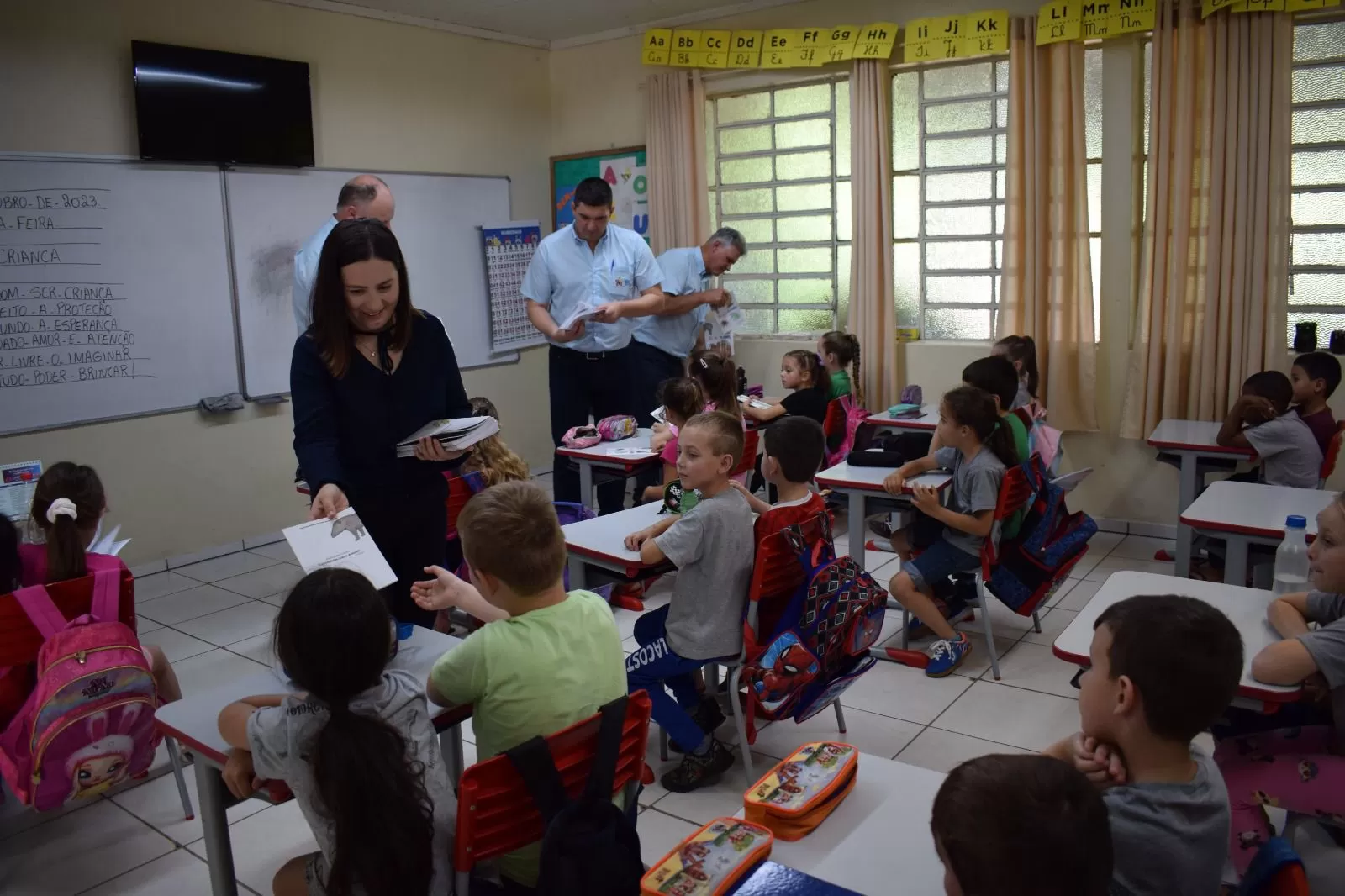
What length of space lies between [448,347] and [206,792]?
1201mm

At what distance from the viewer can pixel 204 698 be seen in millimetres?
1962

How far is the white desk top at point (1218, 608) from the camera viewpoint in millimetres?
→ 1875

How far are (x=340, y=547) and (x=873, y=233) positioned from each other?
453 cm

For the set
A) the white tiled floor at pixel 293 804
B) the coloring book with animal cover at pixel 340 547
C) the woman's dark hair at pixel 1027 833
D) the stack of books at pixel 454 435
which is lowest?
the white tiled floor at pixel 293 804

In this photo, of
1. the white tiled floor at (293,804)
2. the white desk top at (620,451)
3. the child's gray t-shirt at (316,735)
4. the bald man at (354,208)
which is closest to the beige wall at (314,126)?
the white tiled floor at (293,804)

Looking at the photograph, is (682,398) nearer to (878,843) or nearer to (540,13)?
(878,843)

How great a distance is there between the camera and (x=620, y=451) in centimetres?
439

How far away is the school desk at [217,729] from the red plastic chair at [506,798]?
0.28 m

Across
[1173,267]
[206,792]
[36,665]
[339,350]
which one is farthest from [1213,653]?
[1173,267]

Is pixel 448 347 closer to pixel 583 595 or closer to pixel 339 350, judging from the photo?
pixel 339 350

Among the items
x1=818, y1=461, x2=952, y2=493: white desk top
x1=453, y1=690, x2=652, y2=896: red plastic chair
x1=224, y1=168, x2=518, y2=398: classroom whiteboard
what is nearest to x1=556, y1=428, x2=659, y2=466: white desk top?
x1=818, y1=461, x2=952, y2=493: white desk top

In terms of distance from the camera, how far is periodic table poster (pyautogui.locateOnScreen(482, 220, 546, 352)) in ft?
22.1

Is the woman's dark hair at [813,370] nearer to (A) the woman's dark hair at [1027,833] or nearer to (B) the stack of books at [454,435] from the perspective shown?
(B) the stack of books at [454,435]

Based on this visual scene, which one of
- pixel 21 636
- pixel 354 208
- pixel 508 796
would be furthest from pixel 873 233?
pixel 508 796
